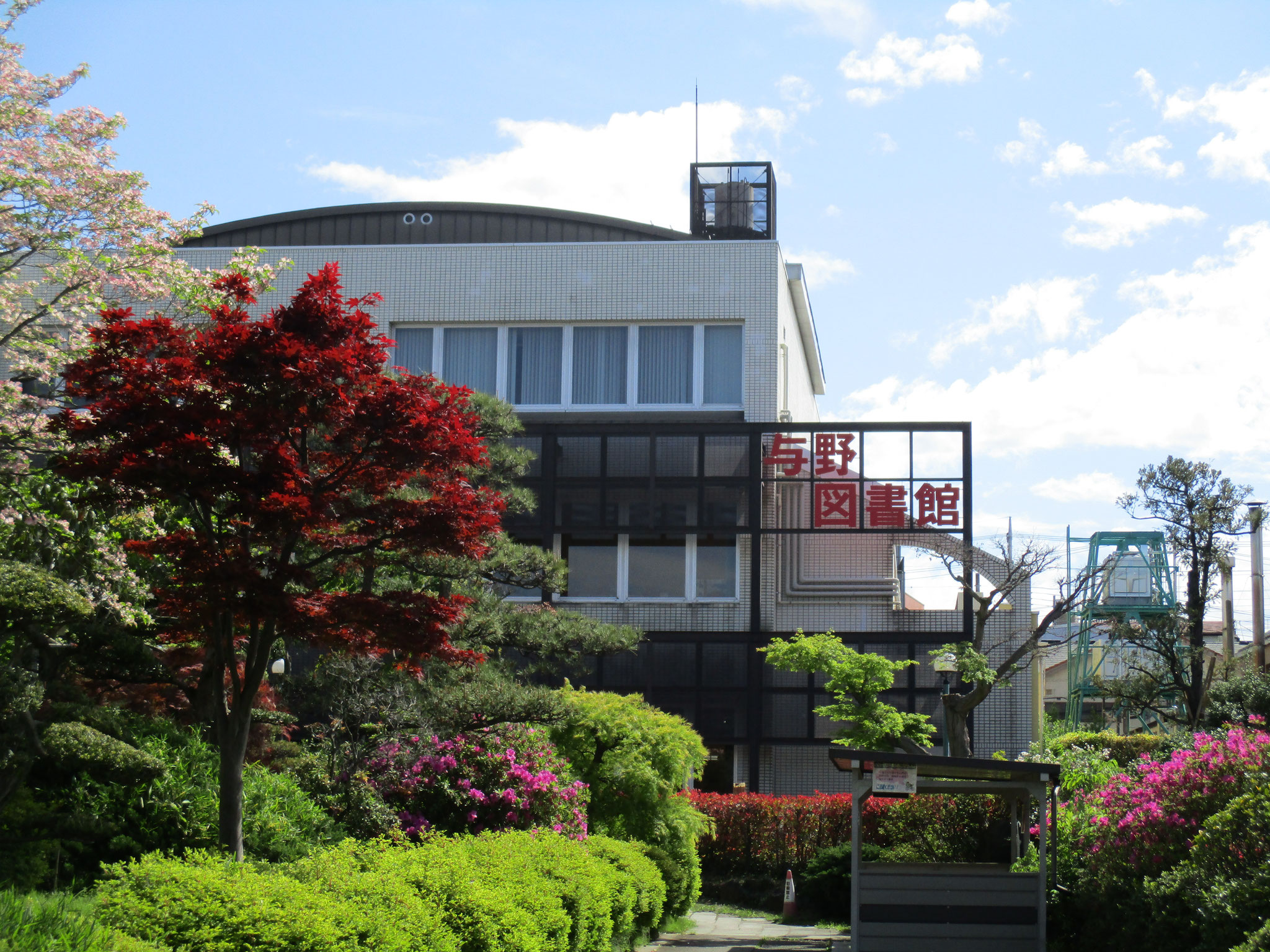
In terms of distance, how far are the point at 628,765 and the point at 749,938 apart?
9.34 ft

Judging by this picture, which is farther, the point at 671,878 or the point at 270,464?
the point at 671,878

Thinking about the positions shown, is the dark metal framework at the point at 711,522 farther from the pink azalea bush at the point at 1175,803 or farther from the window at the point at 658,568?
the pink azalea bush at the point at 1175,803

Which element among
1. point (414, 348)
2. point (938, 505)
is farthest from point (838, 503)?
point (414, 348)

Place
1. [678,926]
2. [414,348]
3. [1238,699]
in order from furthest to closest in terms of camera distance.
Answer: [414,348]
[1238,699]
[678,926]

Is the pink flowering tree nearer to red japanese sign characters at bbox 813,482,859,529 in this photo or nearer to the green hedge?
the green hedge

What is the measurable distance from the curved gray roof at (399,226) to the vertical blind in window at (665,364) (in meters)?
3.58

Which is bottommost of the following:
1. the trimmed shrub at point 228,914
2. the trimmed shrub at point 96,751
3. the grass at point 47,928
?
the trimmed shrub at point 228,914

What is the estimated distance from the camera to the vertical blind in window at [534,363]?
25672mm

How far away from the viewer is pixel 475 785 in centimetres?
1520

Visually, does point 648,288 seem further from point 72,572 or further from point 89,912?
point 89,912

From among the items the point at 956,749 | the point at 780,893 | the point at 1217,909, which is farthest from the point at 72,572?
the point at 956,749

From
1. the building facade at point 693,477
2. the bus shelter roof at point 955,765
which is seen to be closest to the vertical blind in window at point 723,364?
the building facade at point 693,477

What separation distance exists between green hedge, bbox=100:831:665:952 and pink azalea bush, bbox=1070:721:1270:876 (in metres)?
4.82

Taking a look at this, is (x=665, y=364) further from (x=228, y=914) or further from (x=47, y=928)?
(x=47, y=928)
